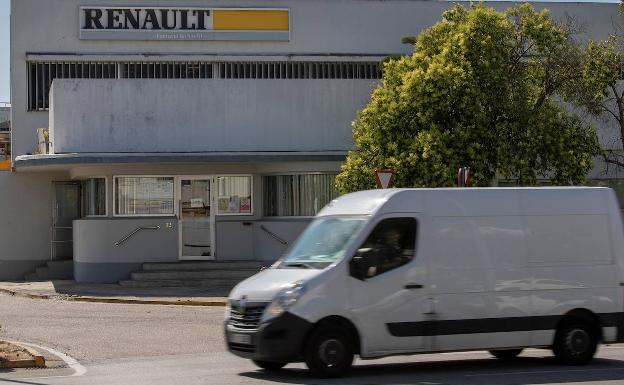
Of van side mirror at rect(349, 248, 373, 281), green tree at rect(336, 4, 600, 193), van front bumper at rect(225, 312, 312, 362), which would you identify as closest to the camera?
van front bumper at rect(225, 312, 312, 362)

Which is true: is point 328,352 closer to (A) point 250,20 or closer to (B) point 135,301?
(B) point 135,301

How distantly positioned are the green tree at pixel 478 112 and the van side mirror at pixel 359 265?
32.5 ft

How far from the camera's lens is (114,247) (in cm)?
2514

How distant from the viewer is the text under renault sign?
2980 cm

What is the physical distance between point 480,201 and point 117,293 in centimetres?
1300

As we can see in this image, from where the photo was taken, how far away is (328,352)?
36.2 feet

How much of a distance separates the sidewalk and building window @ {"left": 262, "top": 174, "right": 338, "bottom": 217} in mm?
3177

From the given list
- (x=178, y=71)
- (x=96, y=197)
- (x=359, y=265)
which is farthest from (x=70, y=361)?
(x=178, y=71)

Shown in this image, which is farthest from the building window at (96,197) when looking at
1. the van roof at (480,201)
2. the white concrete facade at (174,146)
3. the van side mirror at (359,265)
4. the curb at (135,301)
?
the van side mirror at (359,265)

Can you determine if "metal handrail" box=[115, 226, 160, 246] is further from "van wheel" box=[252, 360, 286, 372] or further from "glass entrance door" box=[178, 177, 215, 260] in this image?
"van wheel" box=[252, 360, 286, 372]

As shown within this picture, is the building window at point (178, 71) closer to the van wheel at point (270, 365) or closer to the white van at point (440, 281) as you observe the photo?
the white van at point (440, 281)

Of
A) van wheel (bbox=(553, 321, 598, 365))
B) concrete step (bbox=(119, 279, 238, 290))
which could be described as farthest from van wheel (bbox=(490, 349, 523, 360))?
concrete step (bbox=(119, 279, 238, 290))

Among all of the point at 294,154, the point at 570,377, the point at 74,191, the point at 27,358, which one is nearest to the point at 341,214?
the point at 570,377

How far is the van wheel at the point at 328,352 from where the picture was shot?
11.0 meters
